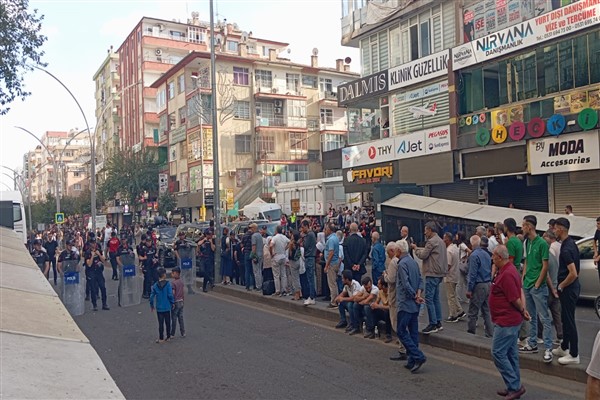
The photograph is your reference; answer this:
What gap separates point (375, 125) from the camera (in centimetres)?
2936

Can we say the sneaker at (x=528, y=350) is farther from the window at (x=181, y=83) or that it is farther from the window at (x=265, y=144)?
the window at (x=181, y=83)

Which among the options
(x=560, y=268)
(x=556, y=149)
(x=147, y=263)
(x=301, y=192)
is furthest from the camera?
(x=301, y=192)

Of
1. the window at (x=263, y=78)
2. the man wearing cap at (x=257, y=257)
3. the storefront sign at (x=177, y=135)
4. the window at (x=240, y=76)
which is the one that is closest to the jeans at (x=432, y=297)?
the man wearing cap at (x=257, y=257)

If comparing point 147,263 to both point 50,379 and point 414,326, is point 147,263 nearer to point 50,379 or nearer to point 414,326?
point 414,326

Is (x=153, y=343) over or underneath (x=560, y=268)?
underneath

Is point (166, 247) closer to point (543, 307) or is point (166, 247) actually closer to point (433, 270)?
point (433, 270)

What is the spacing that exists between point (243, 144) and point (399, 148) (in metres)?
25.4

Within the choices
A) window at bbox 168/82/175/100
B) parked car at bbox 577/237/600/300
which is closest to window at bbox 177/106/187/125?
window at bbox 168/82/175/100

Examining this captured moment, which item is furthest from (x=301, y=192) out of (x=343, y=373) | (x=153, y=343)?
(x=343, y=373)

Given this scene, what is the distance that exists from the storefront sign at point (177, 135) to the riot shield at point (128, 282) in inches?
1529

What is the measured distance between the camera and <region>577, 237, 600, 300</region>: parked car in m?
11.3

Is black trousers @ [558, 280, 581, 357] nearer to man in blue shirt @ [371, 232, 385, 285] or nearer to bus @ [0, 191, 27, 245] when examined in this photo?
man in blue shirt @ [371, 232, 385, 285]

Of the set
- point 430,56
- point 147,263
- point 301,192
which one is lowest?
point 147,263

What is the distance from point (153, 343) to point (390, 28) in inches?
892
